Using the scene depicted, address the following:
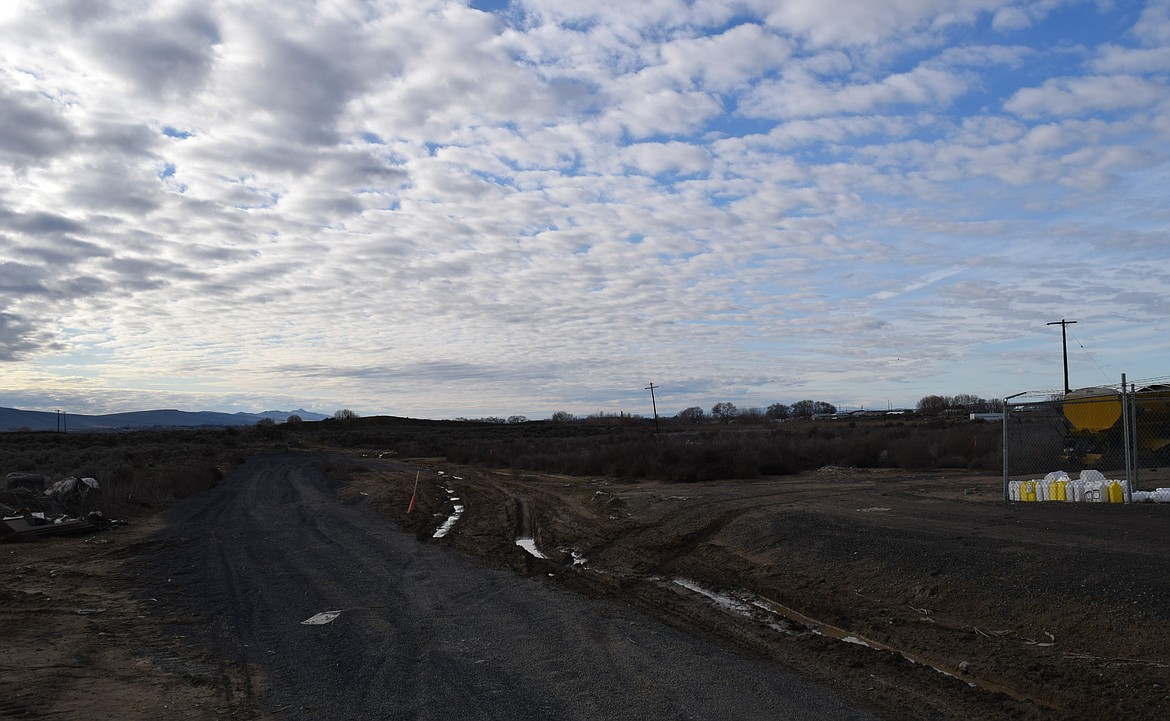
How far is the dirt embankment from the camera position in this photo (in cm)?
689

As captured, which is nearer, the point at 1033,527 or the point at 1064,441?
the point at 1033,527

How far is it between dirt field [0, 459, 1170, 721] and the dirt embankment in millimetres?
31

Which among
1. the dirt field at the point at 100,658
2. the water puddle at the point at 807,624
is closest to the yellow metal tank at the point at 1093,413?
the water puddle at the point at 807,624

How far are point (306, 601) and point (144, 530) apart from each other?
11049 mm

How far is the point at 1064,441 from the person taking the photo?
943 inches

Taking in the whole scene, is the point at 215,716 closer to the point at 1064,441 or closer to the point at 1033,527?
the point at 1033,527

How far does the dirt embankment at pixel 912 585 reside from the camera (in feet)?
22.6

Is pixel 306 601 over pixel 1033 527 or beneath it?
beneath

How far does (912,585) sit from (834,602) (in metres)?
0.99

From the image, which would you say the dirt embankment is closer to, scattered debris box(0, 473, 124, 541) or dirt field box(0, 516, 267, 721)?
dirt field box(0, 516, 267, 721)

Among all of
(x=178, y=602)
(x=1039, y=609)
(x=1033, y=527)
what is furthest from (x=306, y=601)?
(x=1033, y=527)

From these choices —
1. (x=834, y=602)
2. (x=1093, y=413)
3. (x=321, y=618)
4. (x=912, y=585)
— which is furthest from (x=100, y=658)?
(x=1093, y=413)

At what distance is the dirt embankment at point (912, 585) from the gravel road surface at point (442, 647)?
2.41 feet

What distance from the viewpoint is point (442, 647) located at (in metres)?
8.47
